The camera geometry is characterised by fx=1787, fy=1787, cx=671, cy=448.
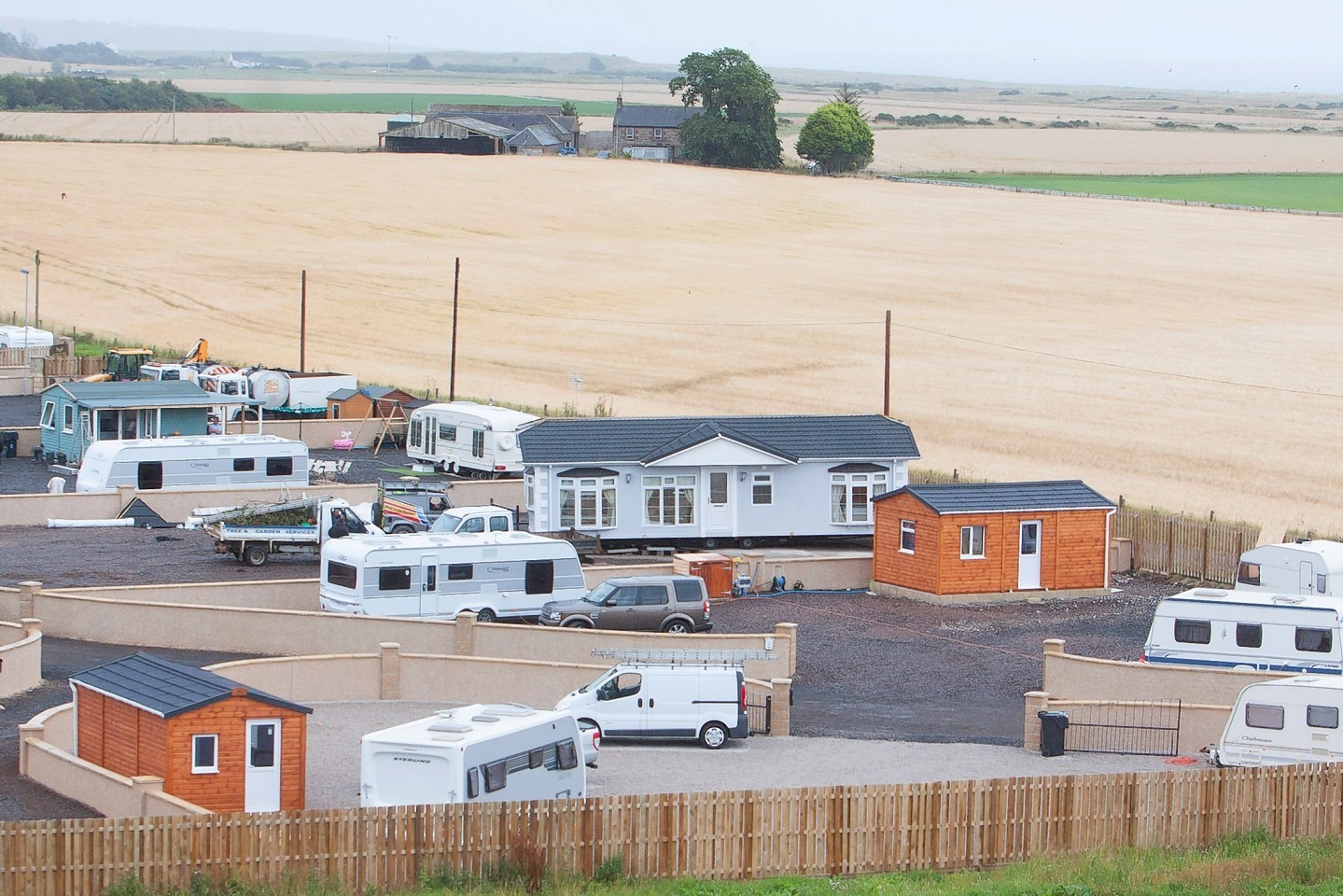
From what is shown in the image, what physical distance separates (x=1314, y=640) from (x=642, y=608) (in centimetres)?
1173

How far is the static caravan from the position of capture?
1162 inches

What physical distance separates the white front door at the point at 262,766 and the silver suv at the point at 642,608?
10980 mm

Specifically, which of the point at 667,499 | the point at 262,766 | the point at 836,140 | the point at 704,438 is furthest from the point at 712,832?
the point at 836,140

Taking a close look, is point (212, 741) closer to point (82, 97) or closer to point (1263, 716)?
point (1263, 716)

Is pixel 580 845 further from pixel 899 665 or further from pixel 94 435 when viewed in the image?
pixel 94 435

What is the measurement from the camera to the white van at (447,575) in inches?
1296

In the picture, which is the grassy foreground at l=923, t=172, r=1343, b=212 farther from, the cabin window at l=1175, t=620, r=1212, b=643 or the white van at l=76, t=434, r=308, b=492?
the cabin window at l=1175, t=620, r=1212, b=643

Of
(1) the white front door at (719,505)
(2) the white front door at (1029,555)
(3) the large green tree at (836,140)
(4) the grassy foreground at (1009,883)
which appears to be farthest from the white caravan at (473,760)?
(3) the large green tree at (836,140)

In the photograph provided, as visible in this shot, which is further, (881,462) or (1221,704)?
(881,462)

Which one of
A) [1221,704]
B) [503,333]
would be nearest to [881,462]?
[1221,704]

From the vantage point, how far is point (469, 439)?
164 ft

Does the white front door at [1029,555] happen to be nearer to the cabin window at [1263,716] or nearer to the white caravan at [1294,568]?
the white caravan at [1294,568]

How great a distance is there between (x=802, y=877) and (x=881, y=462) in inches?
989

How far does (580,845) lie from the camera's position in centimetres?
1786
